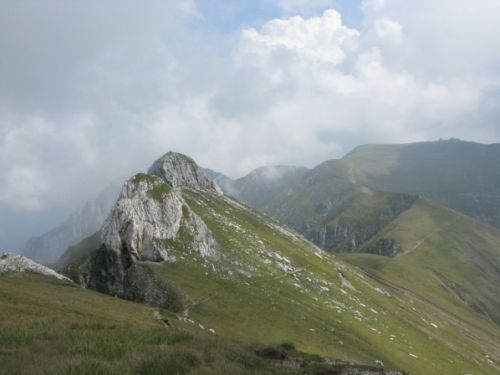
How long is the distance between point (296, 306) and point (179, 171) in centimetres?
8321

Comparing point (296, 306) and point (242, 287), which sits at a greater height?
point (242, 287)

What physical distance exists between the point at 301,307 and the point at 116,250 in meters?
41.5

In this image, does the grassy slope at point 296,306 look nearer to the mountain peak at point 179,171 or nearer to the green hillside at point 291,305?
the green hillside at point 291,305

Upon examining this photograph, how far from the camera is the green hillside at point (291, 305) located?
74956 mm

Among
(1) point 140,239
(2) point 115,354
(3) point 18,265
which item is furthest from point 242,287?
(2) point 115,354

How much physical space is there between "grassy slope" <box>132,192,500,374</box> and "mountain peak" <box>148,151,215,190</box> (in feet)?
56.9

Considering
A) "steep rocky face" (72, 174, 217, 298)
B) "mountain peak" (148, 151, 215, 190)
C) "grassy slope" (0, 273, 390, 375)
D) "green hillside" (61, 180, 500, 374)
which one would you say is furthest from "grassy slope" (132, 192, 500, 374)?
"grassy slope" (0, 273, 390, 375)

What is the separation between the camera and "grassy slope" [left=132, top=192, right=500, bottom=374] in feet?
247

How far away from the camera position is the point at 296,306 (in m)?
87.3

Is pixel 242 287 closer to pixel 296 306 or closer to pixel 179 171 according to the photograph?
pixel 296 306

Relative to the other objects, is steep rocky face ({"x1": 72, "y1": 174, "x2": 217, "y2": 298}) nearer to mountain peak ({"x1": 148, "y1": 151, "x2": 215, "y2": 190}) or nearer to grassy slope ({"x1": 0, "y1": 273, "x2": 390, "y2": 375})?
mountain peak ({"x1": 148, "y1": 151, "x2": 215, "y2": 190})

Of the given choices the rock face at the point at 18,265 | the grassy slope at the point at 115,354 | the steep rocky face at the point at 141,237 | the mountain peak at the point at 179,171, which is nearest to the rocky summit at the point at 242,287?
→ the steep rocky face at the point at 141,237

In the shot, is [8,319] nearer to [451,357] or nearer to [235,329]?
[235,329]

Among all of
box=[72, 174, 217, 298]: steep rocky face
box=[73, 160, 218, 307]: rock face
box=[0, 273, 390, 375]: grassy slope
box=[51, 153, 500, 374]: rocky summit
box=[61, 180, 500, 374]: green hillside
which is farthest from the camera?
box=[72, 174, 217, 298]: steep rocky face
